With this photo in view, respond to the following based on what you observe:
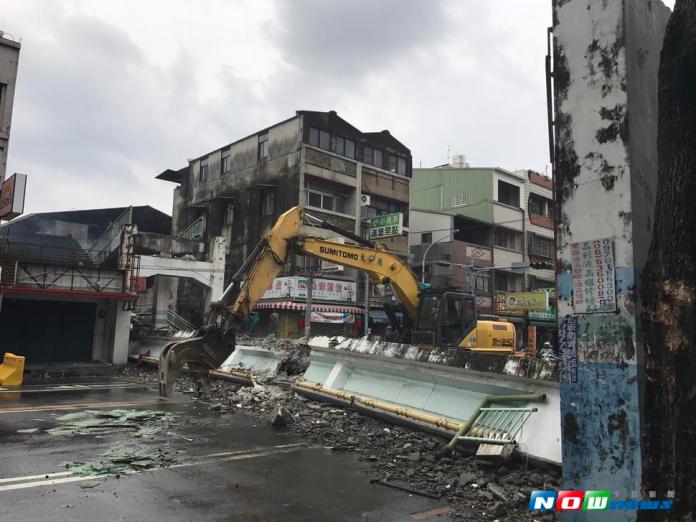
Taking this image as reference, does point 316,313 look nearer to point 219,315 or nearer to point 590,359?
point 219,315

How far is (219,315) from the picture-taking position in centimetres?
1041

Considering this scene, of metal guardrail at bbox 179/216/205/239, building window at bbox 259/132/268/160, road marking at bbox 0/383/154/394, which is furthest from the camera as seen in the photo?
metal guardrail at bbox 179/216/205/239

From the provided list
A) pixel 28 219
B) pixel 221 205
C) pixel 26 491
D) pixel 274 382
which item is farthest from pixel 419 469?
pixel 28 219

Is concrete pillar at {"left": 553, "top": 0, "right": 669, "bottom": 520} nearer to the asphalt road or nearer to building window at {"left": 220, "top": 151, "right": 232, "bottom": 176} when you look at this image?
the asphalt road

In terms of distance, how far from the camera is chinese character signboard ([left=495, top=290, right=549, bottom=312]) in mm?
29641

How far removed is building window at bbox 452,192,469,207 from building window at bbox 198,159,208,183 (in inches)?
812

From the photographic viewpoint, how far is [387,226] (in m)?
31.7

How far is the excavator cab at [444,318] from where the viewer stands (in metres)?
13.5

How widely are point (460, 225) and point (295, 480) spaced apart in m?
37.4

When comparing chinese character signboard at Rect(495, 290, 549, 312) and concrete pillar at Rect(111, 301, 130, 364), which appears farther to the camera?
chinese character signboard at Rect(495, 290, 549, 312)

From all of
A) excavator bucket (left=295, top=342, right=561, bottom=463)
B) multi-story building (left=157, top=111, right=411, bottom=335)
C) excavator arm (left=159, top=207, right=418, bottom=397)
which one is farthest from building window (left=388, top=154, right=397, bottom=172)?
excavator bucket (left=295, top=342, right=561, bottom=463)

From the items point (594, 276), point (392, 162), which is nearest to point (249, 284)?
point (594, 276)

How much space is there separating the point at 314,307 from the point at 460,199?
1933cm

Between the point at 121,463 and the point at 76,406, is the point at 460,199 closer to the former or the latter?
the point at 76,406
